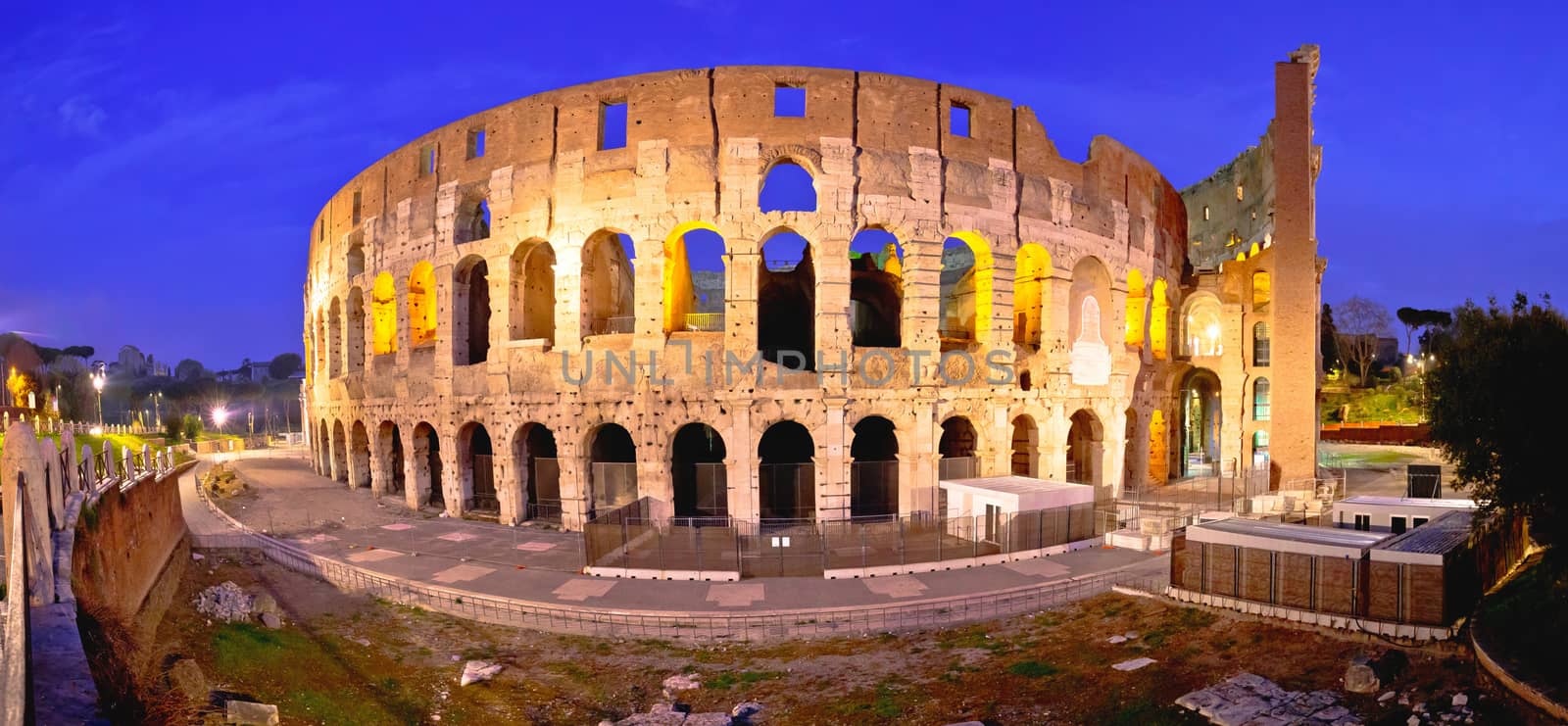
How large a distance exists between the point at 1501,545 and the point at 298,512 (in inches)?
1179

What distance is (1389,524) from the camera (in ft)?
50.6

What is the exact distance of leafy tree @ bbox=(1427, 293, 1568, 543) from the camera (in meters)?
9.71

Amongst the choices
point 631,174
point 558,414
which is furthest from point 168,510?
point 631,174

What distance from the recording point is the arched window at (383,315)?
27.9 m

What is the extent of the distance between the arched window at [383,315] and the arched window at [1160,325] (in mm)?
27994

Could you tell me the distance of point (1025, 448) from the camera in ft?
87.4

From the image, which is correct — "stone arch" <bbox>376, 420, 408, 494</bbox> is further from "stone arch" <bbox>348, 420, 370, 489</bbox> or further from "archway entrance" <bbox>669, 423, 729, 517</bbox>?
"archway entrance" <bbox>669, 423, 729, 517</bbox>

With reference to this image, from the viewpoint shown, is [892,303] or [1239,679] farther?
[892,303]

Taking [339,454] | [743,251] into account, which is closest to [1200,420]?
[743,251]

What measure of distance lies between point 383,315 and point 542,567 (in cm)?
1576

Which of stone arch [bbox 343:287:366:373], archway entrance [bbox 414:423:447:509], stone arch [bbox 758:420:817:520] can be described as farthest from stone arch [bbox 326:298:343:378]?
stone arch [bbox 758:420:817:520]

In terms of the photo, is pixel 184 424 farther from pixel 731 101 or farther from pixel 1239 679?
pixel 1239 679

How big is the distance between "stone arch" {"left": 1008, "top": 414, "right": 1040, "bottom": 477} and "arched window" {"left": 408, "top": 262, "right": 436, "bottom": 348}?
20115 mm

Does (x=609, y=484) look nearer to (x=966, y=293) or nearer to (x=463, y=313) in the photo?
(x=463, y=313)
